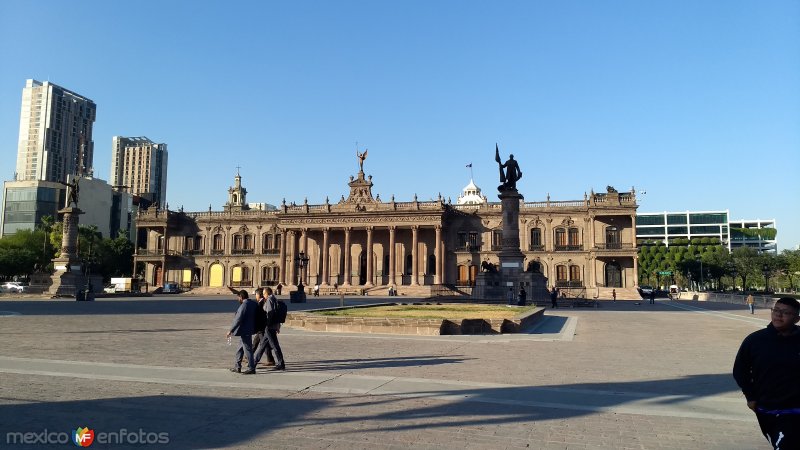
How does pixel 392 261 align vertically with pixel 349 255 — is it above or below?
below

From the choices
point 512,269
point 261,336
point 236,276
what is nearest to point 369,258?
point 236,276

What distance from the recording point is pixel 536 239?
6806 cm

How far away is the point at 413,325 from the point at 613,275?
174 feet

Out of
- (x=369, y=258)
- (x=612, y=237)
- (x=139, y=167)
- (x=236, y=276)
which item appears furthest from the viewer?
(x=139, y=167)

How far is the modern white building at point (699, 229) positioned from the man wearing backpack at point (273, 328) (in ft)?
509

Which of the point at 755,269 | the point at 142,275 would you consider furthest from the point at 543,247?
the point at 142,275

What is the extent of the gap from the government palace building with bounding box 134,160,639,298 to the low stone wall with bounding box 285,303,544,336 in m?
40.7

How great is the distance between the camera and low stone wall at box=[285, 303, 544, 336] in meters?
17.7

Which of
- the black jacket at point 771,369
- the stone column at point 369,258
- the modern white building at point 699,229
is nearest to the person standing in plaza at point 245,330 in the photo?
the black jacket at point 771,369

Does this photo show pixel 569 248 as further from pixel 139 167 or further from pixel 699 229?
pixel 139 167

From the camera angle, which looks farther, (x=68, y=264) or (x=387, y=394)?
(x=68, y=264)

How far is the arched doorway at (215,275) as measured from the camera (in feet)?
254

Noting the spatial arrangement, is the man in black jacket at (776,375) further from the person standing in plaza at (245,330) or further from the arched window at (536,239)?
the arched window at (536,239)

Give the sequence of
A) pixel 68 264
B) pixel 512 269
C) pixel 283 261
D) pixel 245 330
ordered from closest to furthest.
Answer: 1. pixel 245 330
2. pixel 512 269
3. pixel 68 264
4. pixel 283 261
